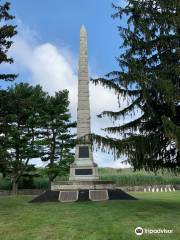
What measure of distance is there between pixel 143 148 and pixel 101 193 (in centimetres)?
696

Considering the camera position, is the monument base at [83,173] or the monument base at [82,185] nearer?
the monument base at [82,185]

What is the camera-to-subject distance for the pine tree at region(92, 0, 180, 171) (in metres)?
10.4

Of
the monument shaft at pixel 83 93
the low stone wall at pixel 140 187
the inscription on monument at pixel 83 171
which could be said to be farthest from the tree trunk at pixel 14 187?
the low stone wall at pixel 140 187

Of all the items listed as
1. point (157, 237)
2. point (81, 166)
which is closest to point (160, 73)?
point (157, 237)

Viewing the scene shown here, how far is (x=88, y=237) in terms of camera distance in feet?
25.2

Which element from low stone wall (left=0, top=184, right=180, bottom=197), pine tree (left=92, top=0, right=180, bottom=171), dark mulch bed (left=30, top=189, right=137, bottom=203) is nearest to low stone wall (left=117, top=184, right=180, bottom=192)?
low stone wall (left=0, top=184, right=180, bottom=197)

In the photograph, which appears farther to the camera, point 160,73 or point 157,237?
point 160,73

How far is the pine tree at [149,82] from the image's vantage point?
10406mm

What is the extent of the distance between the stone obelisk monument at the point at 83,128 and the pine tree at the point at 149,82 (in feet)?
25.4

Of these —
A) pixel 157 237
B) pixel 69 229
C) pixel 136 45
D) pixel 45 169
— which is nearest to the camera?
pixel 157 237

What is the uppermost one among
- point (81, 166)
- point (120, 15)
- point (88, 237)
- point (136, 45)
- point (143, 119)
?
point (120, 15)

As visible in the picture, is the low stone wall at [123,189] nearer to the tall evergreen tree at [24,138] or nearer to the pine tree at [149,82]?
the tall evergreen tree at [24,138]

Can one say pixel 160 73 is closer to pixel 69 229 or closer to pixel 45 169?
pixel 69 229

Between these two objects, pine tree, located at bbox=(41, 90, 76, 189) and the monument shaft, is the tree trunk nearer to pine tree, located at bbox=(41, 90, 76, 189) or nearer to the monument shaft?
pine tree, located at bbox=(41, 90, 76, 189)
